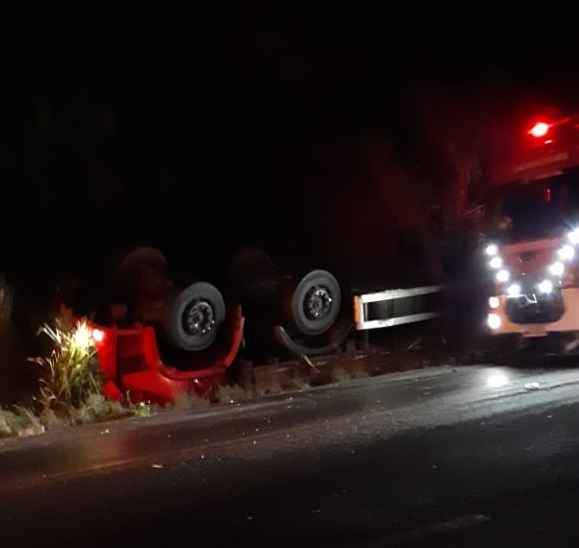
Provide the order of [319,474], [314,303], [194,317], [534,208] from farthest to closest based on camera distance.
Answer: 1. [534,208]
2. [314,303]
3. [194,317]
4. [319,474]

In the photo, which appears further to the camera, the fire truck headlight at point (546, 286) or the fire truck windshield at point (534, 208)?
the fire truck windshield at point (534, 208)

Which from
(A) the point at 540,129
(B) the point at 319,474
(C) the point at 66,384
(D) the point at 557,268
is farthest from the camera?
(A) the point at 540,129

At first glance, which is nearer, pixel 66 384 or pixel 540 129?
pixel 66 384

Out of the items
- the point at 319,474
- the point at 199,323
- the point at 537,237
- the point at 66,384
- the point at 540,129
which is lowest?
the point at 319,474

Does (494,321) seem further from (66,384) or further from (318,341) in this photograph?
(66,384)

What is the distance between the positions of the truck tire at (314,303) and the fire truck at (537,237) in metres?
2.17

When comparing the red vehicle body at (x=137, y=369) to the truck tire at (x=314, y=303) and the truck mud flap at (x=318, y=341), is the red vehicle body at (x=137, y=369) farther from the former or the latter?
the truck tire at (x=314, y=303)

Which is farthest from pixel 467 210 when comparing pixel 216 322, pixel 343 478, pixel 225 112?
pixel 343 478

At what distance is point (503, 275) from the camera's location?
11.8 metres

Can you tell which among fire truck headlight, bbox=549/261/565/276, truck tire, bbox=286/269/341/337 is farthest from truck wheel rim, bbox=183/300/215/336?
fire truck headlight, bbox=549/261/565/276

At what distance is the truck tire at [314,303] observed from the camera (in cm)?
1148

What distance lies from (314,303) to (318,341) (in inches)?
24.8

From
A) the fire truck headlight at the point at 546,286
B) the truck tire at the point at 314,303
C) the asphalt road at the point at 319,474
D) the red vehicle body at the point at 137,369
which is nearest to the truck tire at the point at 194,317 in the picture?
the red vehicle body at the point at 137,369

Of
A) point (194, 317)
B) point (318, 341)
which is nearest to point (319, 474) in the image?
point (194, 317)
